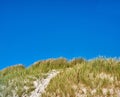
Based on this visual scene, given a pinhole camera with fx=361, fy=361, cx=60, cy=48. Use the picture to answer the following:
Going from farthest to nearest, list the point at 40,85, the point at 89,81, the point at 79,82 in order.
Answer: the point at 40,85 → the point at 79,82 → the point at 89,81

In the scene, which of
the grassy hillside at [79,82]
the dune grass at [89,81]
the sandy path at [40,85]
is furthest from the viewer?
the sandy path at [40,85]

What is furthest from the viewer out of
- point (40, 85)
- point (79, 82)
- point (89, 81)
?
point (40, 85)

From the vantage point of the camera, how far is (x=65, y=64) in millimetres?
22609

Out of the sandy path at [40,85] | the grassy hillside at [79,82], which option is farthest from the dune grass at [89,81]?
the sandy path at [40,85]

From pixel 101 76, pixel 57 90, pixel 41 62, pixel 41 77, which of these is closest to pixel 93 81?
pixel 101 76

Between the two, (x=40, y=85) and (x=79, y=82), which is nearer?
(x=79, y=82)

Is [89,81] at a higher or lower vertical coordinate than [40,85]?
lower

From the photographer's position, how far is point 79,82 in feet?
57.0

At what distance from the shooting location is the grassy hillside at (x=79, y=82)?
16.6m

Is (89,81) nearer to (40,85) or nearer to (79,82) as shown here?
(79,82)

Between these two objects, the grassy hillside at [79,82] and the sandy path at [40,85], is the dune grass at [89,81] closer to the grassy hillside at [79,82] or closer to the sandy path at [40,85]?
the grassy hillside at [79,82]

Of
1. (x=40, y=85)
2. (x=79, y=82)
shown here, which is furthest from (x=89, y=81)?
(x=40, y=85)

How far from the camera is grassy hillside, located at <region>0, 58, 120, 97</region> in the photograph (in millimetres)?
16609

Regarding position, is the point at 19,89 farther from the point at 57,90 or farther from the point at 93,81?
the point at 93,81
